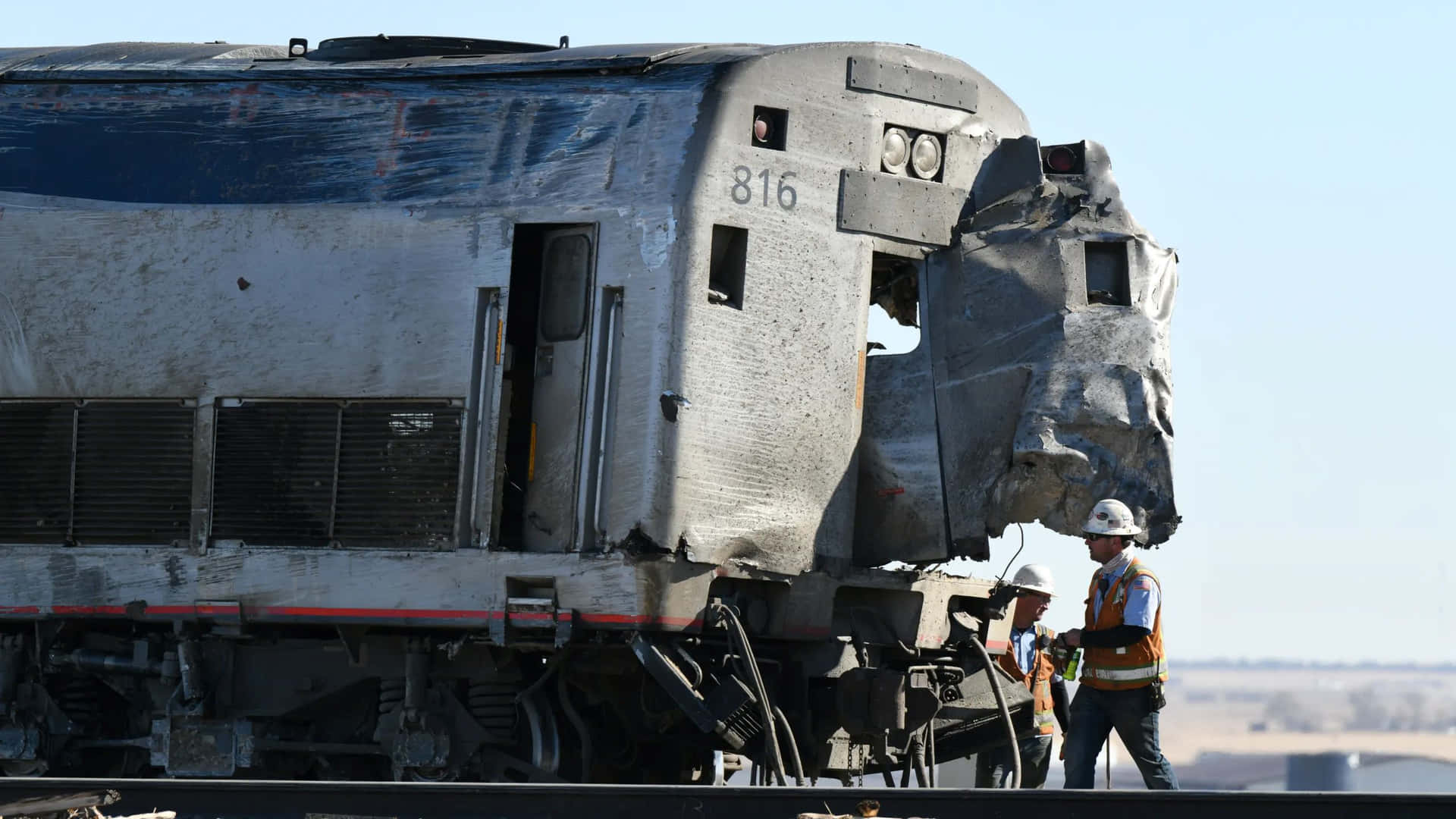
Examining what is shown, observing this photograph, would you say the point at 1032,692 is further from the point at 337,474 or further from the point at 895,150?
the point at 337,474

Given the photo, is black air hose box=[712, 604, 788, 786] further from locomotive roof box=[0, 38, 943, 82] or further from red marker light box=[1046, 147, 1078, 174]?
red marker light box=[1046, 147, 1078, 174]

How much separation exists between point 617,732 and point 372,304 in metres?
2.55

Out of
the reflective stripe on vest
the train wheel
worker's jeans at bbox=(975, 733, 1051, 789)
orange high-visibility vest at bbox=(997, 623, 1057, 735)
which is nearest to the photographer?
the reflective stripe on vest

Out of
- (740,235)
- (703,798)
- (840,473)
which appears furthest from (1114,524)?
(703,798)

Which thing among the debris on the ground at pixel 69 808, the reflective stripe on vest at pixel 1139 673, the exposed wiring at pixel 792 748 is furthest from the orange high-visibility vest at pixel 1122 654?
the debris on the ground at pixel 69 808

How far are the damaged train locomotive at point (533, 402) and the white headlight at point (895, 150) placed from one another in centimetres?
2

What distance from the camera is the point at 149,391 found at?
9852 mm

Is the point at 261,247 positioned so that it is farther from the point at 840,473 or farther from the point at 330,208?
the point at 840,473

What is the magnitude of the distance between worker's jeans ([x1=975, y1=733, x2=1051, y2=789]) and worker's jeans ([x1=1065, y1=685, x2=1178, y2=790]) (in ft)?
7.08

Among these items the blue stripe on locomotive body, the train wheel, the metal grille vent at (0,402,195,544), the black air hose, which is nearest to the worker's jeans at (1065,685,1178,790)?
the black air hose

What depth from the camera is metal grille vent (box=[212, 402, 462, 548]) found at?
9.45 metres

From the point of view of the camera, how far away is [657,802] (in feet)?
24.4

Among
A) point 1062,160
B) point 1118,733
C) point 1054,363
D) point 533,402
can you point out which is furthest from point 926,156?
point 1118,733

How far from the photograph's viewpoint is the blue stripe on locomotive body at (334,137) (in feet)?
31.0
